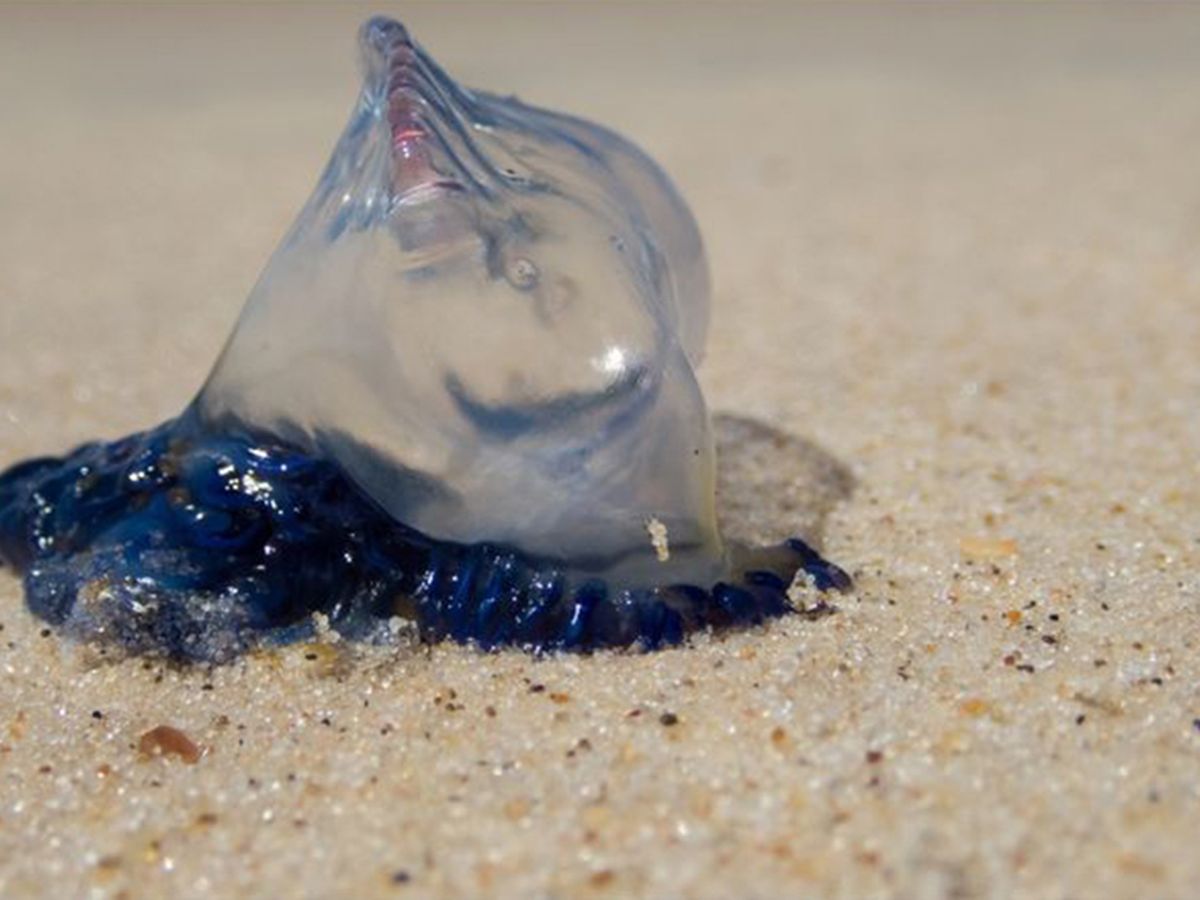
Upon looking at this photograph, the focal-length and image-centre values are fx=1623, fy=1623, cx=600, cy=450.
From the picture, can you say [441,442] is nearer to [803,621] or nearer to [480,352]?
[480,352]

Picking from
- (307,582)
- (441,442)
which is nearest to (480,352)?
(441,442)

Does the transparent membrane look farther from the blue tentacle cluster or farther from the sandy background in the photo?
the sandy background

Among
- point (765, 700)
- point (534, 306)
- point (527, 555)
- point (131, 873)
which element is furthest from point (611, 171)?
point (131, 873)

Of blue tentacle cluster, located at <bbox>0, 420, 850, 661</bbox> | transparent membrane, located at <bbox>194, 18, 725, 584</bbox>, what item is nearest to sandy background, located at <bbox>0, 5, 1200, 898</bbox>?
blue tentacle cluster, located at <bbox>0, 420, 850, 661</bbox>

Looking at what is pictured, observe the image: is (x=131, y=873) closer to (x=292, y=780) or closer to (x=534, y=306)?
(x=292, y=780)

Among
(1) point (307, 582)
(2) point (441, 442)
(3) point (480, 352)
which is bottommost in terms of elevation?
(1) point (307, 582)

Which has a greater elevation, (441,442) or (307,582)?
(441,442)

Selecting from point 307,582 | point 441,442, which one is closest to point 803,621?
point 441,442
